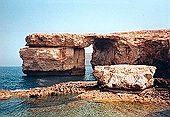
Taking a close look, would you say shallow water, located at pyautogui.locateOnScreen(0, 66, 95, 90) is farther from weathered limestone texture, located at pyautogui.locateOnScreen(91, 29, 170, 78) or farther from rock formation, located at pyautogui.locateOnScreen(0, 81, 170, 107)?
weathered limestone texture, located at pyautogui.locateOnScreen(91, 29, 170, 78)

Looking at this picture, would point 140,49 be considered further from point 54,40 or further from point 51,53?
point 54,40

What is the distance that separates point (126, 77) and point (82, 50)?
25.7 meters

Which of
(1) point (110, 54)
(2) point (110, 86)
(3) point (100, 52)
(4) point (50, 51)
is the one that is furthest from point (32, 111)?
(3) point (100, 52)

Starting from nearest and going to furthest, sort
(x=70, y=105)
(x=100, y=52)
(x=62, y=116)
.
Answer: (x=62, y=116)
(x=70, y=105)
(x=100, y=52)

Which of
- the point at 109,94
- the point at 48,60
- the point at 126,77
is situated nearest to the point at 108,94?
the point at 109,94

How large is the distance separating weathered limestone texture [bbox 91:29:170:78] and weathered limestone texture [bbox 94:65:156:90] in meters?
10.2

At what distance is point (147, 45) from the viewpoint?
44000 mm

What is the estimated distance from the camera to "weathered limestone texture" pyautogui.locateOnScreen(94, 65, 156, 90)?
29625 millimetres

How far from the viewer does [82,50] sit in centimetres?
5456

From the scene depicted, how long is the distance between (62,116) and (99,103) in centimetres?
608

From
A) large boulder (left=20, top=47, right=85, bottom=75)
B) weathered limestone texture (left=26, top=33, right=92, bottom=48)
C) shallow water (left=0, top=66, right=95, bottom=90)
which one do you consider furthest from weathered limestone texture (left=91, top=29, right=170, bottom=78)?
shallow water (left=0, top=66, right=95, bottom=90)

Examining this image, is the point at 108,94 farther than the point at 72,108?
Yes

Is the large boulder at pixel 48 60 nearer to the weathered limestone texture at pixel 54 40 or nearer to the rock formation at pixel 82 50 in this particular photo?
the rock formation at pixel 82 50

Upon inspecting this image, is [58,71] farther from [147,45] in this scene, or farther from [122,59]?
[147,45]
